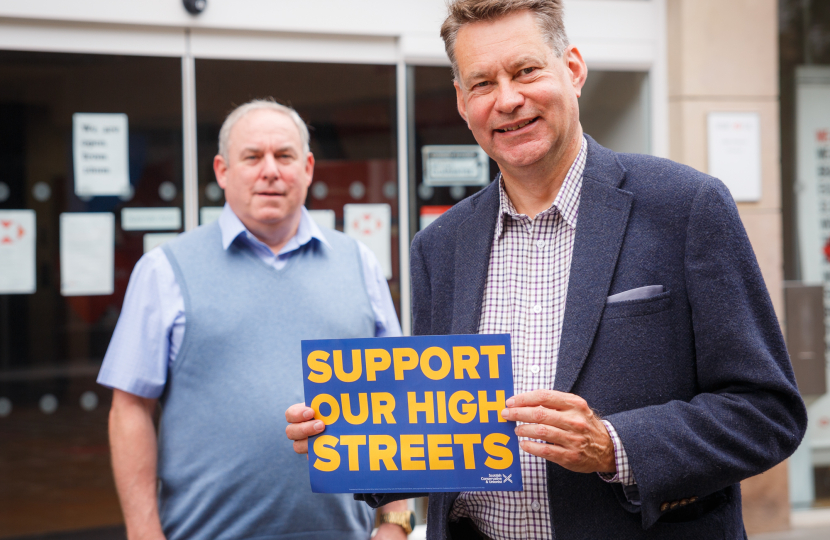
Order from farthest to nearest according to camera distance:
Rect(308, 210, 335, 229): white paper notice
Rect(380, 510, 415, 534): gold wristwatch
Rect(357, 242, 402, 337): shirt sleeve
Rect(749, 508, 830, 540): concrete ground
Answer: Rect(749, 508, 830, 540): concrete ground
Rect(308, 210, 335, 229): white paper notice
Rect(357, 242, 402, 337): shirt sleeve
Rect(380, 510, 415, 534): gold wristwatch

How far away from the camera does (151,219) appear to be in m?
4.62

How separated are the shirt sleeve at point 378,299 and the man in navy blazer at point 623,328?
3.40 ft

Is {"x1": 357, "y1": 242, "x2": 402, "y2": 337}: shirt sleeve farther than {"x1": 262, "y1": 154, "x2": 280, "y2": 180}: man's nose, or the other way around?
{"x1": 357, "y1": 242, "x2": 402, "y2": 337}: shirt sleeve

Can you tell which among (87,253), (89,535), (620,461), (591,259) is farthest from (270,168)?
(89,535)

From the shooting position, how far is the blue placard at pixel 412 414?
1710mm

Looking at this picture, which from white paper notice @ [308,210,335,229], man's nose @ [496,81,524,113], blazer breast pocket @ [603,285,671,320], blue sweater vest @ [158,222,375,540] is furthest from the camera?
white paper notice @ [308,210,335,229]

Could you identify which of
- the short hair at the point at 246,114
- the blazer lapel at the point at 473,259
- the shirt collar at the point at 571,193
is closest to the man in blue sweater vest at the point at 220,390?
the short hair at the point at 246,114

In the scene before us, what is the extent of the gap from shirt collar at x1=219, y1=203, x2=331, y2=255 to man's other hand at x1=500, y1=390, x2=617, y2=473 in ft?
5.16

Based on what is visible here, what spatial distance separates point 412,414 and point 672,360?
600mm

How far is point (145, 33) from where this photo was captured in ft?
14.8

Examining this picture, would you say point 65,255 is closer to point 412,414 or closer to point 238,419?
point 238,419

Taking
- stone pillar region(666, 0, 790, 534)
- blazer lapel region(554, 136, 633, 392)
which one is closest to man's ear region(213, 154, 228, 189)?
blazer lapel region(554, 136, 633, 392)

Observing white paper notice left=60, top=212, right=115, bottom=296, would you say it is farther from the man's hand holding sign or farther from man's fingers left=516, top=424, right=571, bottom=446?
man's fingers left=516, top=424, right=571, bottom=446

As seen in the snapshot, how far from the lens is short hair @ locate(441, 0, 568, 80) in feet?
5.85
